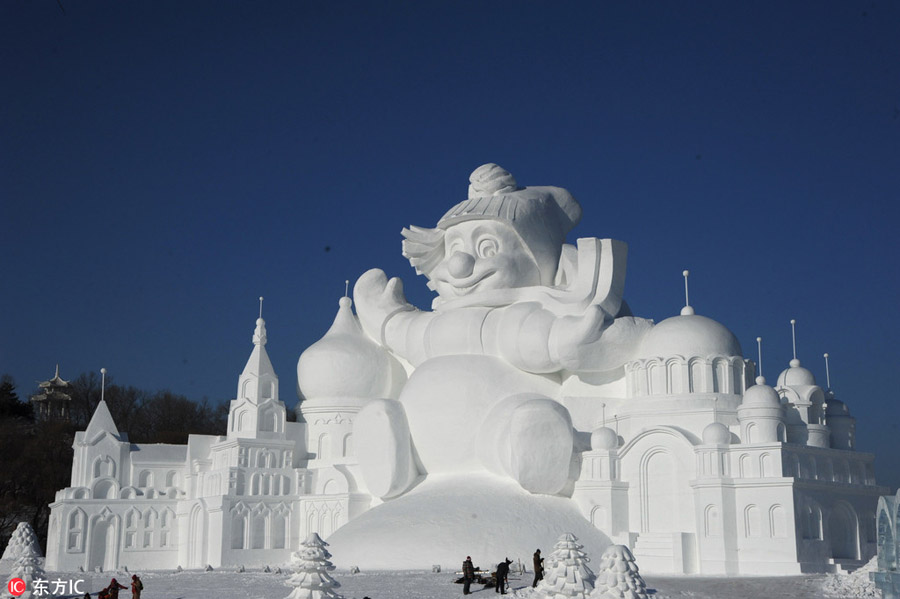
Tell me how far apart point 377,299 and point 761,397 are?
13.6 metres

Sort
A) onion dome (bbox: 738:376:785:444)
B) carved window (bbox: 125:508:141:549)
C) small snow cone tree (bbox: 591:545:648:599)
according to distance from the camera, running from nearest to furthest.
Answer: small snow cone tree (bbox: 591:545:648:599) → onion dome (bbox: 738:376:785:444) → carved window (bbox: 125:508:141:549)

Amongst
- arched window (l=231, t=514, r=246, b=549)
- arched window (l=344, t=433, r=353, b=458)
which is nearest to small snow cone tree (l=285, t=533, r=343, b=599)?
arched window (l=231, t=514, r=246, b=549)

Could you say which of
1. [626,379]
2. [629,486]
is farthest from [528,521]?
[626,379]

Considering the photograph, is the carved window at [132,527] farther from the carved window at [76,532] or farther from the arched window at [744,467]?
the arched window at [744,467]

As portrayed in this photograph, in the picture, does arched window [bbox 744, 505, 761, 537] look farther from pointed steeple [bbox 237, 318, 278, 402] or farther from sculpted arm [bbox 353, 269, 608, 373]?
pointed steeple [bbox 237, 318, 278, 402]

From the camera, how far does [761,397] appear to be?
89.0 ft

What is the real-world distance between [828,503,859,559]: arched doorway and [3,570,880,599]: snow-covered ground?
312 centimetres

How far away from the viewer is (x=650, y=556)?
26969mm

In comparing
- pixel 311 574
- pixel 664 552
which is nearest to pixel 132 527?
pixel 664 552

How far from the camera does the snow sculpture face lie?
3231 centimetres

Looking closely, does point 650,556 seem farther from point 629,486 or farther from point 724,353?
point 724,353

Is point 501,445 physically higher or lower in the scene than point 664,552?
higher

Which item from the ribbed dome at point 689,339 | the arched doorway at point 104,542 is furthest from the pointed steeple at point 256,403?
the ribbed dome at point 689,339

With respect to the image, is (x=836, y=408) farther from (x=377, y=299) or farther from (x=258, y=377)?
(x=258, y=377)
